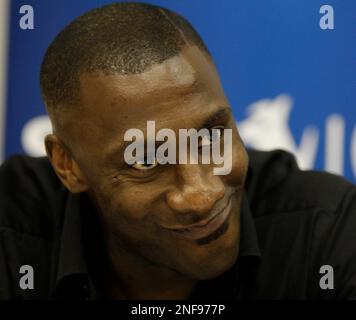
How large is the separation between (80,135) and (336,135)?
632mm

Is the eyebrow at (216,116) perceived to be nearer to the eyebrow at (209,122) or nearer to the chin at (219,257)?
the eyebrow at (209,122)

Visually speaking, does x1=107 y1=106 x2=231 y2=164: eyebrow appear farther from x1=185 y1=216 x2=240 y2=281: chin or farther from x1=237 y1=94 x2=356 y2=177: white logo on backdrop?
x1=237 y1=94 x2=356 y2=177: white logo on backdrop

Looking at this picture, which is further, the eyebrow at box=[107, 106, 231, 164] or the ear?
the ear

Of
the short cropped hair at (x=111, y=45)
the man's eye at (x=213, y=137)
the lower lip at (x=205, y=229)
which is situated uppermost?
the short cropped hair at (x=111, y=45)

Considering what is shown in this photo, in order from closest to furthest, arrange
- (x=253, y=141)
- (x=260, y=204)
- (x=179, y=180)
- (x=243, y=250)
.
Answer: (x=179, y=180)
(x=243, y=250)
(x=260, y=204)
(x=253, y=141)

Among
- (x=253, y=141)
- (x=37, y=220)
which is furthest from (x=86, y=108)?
(x=253, y=141)

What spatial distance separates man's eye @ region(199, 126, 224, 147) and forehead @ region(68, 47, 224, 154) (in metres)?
0.04

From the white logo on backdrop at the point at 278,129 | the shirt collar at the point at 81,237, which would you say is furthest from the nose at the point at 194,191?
the white logo on backdrop at the point at 278,129

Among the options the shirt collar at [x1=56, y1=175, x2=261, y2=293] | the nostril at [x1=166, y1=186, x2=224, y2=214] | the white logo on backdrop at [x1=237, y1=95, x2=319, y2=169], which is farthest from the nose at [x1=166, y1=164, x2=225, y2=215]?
the white logo on backdrop at [x1=237, y1=95, x2=319, y2=169]

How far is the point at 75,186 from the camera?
123cm

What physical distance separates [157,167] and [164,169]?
0.01 m

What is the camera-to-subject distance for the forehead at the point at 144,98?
107 cm

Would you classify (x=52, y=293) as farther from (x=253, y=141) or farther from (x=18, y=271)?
(x=253, y=141)

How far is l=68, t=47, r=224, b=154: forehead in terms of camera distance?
1.07 meters
